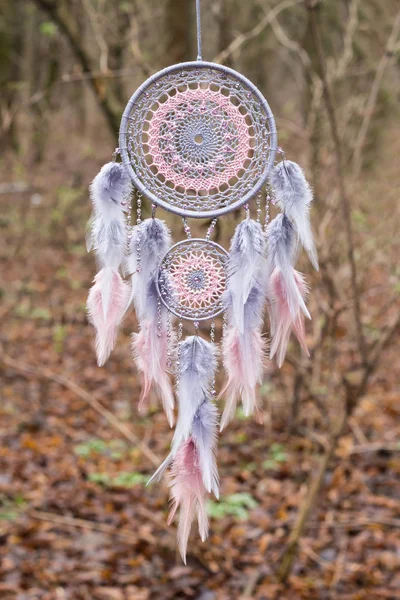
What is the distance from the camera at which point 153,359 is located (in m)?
1.88

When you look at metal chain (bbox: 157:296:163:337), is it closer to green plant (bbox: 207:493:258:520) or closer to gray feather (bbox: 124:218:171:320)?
gray feather (bbox: 124:218:171:320)

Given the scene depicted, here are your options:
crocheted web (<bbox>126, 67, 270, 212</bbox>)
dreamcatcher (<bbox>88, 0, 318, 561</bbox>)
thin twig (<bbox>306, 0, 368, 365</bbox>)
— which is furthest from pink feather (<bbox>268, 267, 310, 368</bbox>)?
thin twig (<bbox>306, 0, 368, 365</bbox>)

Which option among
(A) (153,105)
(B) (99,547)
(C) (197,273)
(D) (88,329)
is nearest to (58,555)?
(B) (99,547)

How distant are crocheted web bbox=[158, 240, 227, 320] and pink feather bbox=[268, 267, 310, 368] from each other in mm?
146

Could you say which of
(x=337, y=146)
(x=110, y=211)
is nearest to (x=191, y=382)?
(x=110, y=211)

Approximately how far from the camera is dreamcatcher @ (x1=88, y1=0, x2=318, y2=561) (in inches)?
70.8

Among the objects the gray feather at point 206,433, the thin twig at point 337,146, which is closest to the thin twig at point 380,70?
the thin twig at point 337,146

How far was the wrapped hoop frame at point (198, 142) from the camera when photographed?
1.79m

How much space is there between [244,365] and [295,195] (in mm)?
468

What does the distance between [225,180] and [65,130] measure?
1533 centimetres

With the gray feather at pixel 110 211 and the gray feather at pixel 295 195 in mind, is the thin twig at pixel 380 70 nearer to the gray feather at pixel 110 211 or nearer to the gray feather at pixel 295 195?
the gray feather at pixel 295 195

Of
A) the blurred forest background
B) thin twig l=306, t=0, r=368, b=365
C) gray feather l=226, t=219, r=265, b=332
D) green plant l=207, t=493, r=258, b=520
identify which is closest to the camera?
gray feather l=226, t=219, r=265, b=332

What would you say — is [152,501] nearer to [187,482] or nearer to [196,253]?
[187,482]

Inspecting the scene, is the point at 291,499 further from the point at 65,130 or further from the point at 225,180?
the point at 65,130
